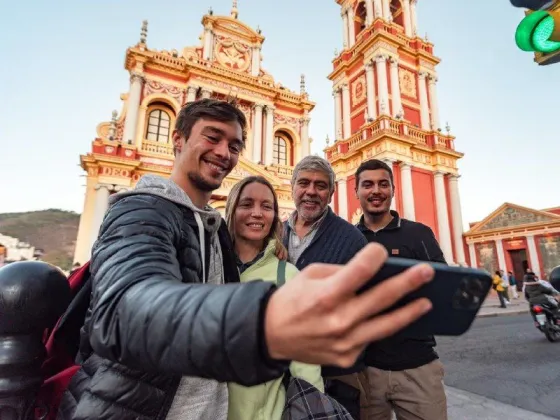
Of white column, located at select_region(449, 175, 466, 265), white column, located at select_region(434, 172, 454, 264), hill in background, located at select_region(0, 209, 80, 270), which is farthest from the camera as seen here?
hill in background, located at select_region(0, 209, 80, 270)

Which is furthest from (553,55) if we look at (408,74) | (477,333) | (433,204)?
(408,74)

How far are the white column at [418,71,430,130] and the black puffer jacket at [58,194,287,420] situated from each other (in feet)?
54.0

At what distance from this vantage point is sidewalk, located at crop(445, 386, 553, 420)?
8.01 feet

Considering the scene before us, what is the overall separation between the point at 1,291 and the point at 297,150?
15.9m

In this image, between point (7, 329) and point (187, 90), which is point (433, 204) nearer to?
point (187, 90)

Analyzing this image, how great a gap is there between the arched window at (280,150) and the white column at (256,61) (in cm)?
375

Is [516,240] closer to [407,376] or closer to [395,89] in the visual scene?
[395,89]

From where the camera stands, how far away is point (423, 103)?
15.1m

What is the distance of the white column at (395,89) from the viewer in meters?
14.0

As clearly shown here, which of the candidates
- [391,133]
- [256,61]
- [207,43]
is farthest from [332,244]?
[256,61]

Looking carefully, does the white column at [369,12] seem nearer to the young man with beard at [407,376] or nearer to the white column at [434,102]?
the white column at [434,102]

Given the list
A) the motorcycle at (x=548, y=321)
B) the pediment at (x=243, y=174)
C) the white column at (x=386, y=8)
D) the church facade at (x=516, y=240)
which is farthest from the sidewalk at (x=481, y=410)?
the white column at (x=386, y=8)

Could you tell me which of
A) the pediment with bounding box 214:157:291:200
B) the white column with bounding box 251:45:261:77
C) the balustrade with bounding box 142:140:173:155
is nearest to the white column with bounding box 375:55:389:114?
the pediment with bounding box 214:157:291:200

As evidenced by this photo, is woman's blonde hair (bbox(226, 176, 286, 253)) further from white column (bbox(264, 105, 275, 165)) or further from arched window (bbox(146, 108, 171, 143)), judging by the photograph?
white column (bbox(264, 105, 275, 165))
